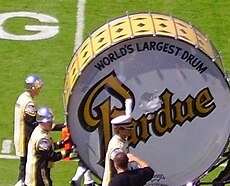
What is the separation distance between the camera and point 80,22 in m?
14.5

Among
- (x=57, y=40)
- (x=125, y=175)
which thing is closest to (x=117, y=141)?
(x=125, y=175)

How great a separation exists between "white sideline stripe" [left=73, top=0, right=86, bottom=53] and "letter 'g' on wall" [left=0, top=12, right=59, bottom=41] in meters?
0.30

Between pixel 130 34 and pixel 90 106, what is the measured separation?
2.62ft

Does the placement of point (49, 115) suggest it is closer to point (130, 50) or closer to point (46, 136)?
point (46, 136)

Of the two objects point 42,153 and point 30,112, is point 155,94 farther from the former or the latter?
point 30,112

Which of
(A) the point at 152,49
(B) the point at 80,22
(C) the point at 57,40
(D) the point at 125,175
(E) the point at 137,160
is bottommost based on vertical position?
(D) the point at 125,175

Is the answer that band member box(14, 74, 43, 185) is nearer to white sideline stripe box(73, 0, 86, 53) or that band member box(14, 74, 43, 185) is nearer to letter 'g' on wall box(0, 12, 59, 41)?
white sideline stripe box(73, 0, 86, 53)

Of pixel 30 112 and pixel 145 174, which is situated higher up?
pixel 30 112

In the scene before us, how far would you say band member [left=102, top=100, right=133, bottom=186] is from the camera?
9141 millimetres

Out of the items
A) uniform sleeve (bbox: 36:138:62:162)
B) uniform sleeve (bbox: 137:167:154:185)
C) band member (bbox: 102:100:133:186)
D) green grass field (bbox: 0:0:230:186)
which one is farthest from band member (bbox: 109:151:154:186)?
green grass field (bbox: 0:0:230:186)

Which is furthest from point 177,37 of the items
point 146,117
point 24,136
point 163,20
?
point 24,136

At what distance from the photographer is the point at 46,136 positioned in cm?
979

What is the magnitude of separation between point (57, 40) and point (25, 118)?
12.0ft

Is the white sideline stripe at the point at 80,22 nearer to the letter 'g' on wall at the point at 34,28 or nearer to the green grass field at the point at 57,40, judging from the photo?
the green grass field at the point at 57,40
